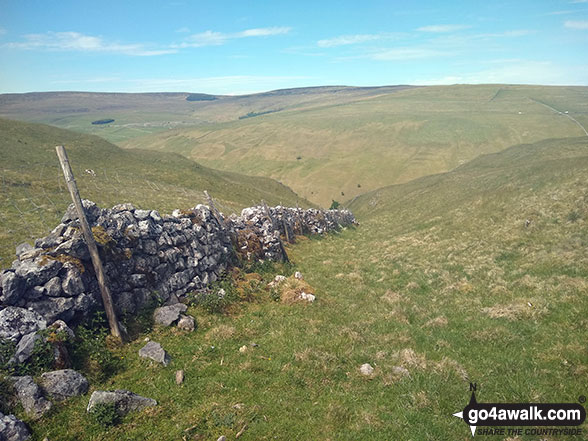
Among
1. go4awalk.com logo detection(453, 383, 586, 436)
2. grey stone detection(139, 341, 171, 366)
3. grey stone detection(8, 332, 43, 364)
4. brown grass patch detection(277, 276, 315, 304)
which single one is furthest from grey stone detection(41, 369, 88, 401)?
go4awalk.com logo detection(453, 383, 586, 436)

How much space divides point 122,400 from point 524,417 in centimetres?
1119

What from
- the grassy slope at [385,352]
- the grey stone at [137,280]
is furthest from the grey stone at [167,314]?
the grey stone at [137,280]

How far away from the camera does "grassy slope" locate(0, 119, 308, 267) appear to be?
2500 centimetres

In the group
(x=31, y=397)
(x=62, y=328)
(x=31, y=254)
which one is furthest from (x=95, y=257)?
(x=31, y=397)

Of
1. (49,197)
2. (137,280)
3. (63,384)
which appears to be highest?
(49,197)

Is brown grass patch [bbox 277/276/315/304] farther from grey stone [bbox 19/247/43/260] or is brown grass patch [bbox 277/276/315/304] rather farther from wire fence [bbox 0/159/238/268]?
wire fence [bbox 0/159/238/268]

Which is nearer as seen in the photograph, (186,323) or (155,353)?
(155,353)

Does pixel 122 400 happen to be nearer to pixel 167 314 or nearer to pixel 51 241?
pixel 167 314

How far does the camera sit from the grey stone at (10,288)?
11039 mm

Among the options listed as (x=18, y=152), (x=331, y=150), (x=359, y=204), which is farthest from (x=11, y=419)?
(x=331, y=150)

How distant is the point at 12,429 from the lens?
809 centimetres

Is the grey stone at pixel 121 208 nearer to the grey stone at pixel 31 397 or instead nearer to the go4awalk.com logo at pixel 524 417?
the grey stone at pixel 31 397

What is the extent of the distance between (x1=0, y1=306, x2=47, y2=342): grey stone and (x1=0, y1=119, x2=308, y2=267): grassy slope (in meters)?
6.80

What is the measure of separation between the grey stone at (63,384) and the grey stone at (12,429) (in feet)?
4.11
